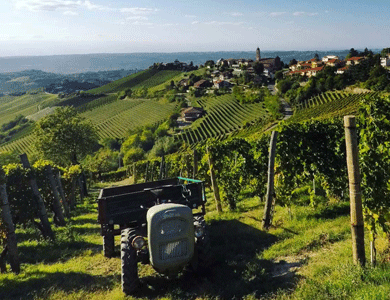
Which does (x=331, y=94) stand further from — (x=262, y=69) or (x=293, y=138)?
(x=293, y=138)

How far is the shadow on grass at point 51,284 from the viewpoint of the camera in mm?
5645

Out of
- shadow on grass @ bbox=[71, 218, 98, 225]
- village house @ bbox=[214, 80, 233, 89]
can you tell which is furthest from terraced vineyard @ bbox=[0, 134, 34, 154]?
shadow on grass @ bbox=[71, 218, 98, 225]

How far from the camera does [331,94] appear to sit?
234ft

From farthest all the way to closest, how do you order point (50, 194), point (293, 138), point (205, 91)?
1. point (205, 91)
2. point (50, 194)
3. point (293, 138)

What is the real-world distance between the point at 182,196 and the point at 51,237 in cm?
433

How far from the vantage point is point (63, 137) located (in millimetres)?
29000

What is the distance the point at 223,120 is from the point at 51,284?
71743mm

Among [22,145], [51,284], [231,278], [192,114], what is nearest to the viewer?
[231,278]

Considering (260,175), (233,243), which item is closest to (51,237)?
(233,243)

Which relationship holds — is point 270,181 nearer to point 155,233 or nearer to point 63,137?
point 155,233

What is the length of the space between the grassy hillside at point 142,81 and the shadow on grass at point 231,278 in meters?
143

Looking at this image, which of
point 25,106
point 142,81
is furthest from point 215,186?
point 25,106

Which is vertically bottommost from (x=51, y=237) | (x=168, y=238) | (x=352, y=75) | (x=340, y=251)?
(x=51, y=237)

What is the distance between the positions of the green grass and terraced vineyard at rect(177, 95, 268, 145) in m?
53.4
